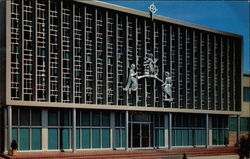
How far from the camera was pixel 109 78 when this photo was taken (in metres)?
33.7

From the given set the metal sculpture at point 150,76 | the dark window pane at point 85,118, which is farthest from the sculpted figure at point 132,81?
the dark window pane at point 85,118

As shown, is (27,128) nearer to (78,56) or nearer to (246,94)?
(78,56)

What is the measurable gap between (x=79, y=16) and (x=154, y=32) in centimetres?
760

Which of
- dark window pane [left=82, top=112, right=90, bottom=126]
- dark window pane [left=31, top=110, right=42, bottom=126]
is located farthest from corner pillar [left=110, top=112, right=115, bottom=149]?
dark window pane [left=31, top=110, right=42, bottom=126]

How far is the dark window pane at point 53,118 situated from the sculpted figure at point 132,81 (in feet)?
20.5

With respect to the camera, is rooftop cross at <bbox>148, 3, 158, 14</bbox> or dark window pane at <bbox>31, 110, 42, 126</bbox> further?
rooftop cross at <bbox>148, 3, 158, 14</bbox>

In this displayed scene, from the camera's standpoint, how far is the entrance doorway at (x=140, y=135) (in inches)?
1410

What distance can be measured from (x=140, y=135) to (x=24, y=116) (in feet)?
36.1

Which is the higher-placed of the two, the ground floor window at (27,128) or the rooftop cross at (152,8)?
the rooftop cross at (152,8)

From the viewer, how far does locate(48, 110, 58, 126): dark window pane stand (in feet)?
102

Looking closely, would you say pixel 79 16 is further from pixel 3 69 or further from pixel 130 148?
pixel 130 148

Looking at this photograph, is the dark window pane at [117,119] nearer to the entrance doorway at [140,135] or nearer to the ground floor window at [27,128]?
the entrance doorway at [140,135]

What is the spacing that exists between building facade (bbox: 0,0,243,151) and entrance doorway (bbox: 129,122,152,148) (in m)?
0.09

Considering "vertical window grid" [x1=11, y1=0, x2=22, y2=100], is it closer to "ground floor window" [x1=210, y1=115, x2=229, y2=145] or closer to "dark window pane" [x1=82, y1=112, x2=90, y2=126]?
"dark window pane" [x1=82, y1=112, x2=90, y2=126]
